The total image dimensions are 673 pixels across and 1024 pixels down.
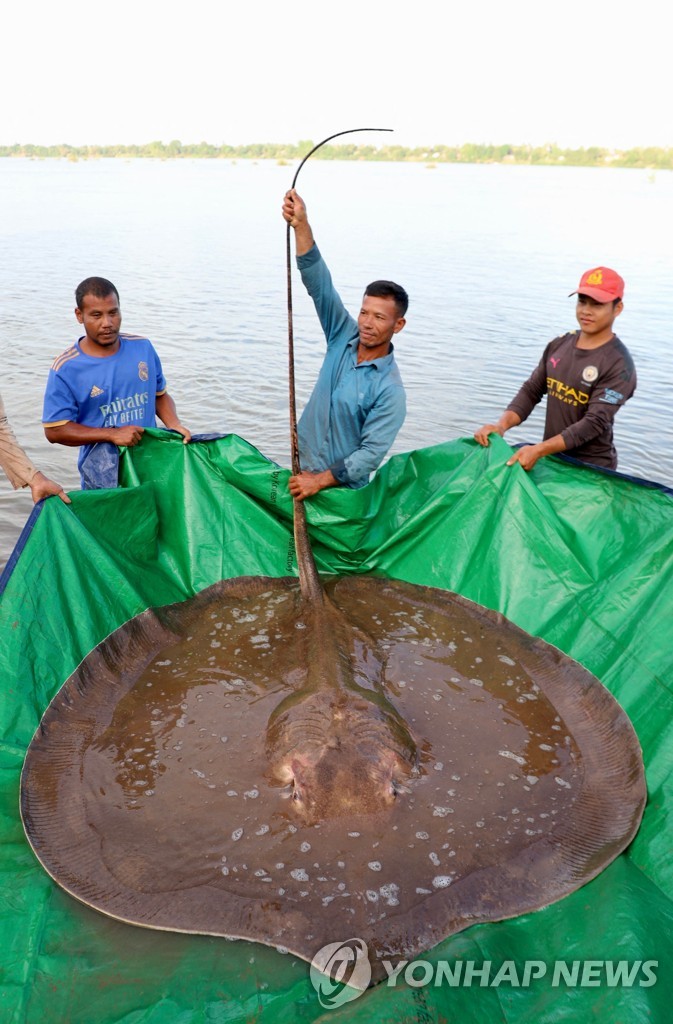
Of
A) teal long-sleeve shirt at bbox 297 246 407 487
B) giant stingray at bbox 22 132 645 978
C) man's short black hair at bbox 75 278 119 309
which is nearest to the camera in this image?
giant stingray at bbox 22 132 645 978

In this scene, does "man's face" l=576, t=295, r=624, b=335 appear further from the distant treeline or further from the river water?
the distant treeline

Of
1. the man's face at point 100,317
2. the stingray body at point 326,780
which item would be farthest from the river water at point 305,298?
the stingray body at point 326,780

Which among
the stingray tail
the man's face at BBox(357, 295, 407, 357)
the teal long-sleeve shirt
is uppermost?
the man's face at BBox(357, 295, 407, 357)

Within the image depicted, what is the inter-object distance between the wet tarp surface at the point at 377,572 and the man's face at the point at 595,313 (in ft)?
2.47

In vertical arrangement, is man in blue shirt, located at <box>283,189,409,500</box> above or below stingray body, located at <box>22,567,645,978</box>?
above

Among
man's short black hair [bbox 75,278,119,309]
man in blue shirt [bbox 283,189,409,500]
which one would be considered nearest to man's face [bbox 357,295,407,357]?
man in blue shirt [bbox 283,189,409,500]

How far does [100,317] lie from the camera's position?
12.3ft

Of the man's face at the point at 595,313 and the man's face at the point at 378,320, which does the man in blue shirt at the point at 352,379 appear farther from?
the man's face at the point at 595,313

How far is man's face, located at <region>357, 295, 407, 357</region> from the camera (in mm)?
3877

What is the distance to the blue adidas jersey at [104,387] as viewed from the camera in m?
3.79

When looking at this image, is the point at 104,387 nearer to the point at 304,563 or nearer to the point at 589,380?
the point at 304,563

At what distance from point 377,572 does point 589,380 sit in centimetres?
156

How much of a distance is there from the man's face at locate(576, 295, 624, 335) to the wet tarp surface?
2.47 ft

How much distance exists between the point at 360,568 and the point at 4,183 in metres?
39.2
